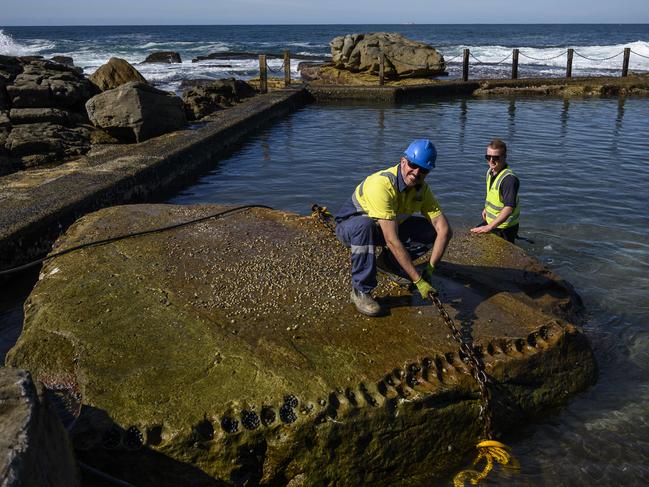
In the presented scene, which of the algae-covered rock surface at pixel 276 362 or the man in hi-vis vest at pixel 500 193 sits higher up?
the man in hi-vis vest at pixel 500 193

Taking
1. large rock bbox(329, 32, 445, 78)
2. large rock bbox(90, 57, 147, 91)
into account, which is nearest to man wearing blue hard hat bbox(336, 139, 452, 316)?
large rock bbox(90, 57, 147, 91)

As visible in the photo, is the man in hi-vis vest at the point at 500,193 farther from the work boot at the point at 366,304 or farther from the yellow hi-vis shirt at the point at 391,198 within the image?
the work boot at the point at 366,304

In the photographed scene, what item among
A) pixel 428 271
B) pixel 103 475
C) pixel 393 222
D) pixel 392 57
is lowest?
pixel 103 475

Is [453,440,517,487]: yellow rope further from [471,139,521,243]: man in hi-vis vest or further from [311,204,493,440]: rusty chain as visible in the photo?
[471,139,521,243]: man in hi-vis vest

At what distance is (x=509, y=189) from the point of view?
5621 millimetres

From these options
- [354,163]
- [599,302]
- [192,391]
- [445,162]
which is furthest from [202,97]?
[192,391]

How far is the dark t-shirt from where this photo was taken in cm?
561

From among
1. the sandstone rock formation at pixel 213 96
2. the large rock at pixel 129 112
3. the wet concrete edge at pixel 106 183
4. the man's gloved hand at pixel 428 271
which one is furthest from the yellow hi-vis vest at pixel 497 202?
the sandstone rock formation at pixel 213 96

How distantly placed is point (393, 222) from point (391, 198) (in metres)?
0.17

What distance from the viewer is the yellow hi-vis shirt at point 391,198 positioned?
394 centimetres

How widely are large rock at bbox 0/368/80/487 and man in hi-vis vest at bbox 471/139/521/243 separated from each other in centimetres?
432

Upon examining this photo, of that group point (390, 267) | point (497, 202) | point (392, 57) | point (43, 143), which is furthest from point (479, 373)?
point (392, 57)

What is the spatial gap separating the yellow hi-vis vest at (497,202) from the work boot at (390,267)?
167 centimetres

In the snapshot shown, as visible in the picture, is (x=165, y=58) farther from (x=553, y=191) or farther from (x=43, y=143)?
(x=553, y=191)
